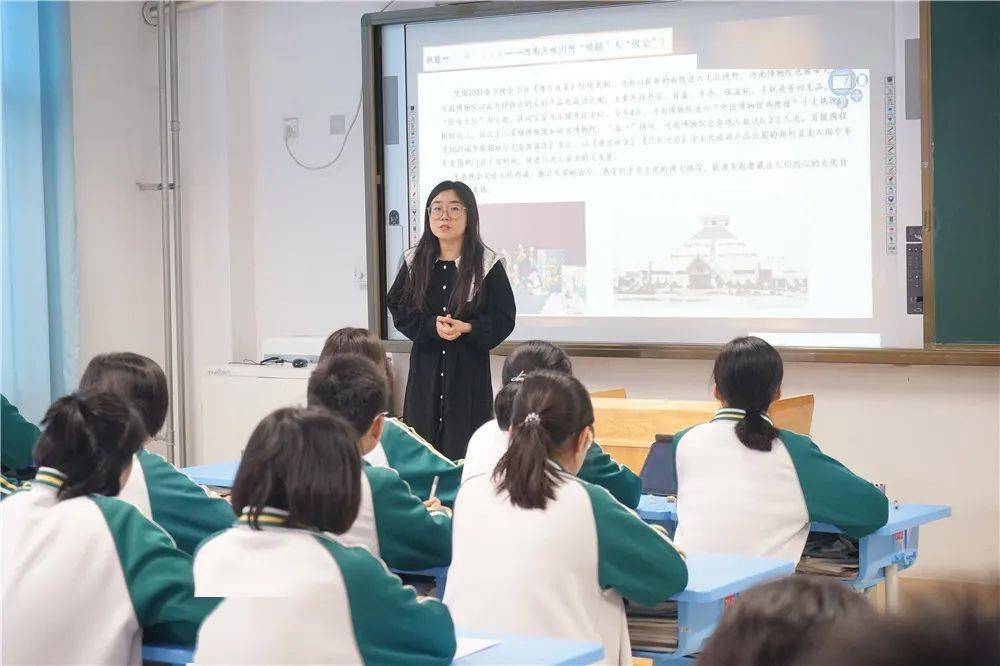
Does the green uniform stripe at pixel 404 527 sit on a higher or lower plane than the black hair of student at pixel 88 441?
lower

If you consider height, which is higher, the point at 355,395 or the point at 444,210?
the point at 444,210

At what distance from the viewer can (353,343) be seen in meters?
3.17

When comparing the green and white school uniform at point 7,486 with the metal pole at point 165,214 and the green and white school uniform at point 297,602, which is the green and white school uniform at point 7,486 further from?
the metal pole at point 165,214

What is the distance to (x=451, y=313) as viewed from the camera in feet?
13.1

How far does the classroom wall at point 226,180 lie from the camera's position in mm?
5793

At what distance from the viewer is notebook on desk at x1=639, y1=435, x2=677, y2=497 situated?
10.7ft

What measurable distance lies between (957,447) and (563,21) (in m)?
2.37

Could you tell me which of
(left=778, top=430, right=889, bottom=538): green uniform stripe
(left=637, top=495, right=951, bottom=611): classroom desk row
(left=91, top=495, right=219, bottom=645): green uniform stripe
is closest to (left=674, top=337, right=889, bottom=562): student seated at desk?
(left=778, top=430, right=889, bottom=538): green uniform stripe

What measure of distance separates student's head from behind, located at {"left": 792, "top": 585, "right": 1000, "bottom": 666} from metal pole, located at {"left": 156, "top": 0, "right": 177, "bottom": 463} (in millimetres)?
5966

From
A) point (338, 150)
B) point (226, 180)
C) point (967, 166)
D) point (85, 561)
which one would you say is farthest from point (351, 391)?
point (226, 180)

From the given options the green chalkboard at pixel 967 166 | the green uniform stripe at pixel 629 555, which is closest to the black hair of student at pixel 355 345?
the green uniform stripe at pixel 629 555

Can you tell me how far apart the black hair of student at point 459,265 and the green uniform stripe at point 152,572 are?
7.14ft

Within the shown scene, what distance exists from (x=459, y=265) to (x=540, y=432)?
192 centimetres

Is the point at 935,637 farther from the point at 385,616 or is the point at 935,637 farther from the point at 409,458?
the point at 409,458
